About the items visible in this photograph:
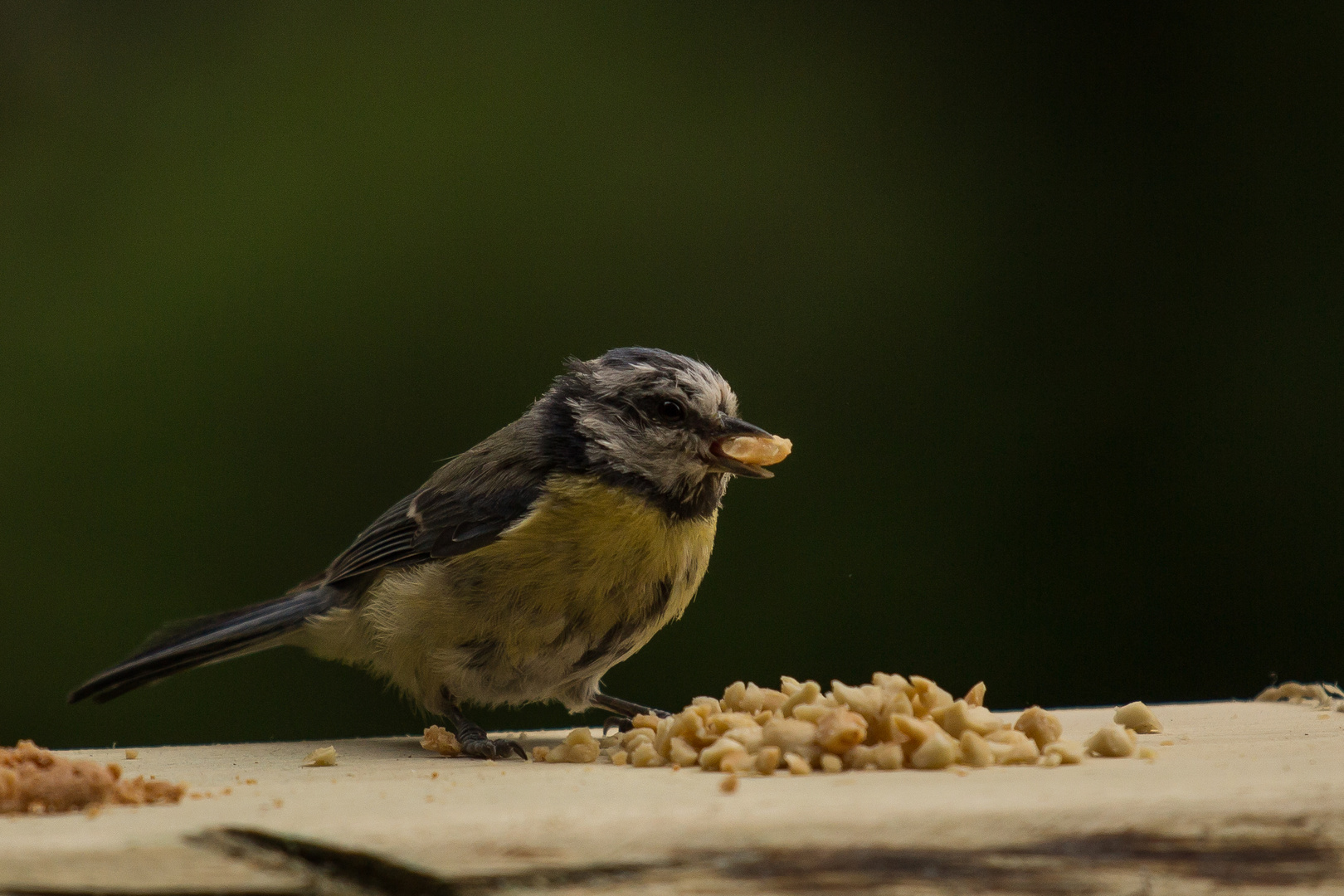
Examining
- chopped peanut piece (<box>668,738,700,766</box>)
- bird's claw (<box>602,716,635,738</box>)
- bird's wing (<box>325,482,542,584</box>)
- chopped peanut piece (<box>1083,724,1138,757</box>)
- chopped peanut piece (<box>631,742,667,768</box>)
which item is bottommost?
bird's claw (<box>602,716,635,738</box>)

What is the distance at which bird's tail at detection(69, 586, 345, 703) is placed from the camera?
7.80ft

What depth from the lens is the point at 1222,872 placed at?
1.14 meters

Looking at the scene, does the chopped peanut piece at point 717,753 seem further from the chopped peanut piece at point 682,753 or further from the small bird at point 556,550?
the small bird at point 556,550

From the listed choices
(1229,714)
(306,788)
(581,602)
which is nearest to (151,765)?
(306,788)

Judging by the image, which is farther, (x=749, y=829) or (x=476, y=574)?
(x=476, y=574)

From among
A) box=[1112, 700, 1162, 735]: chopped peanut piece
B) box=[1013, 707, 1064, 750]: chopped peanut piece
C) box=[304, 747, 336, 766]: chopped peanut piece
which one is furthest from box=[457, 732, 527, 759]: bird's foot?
box=[1112, 700, 1162, 735]: chopped peanut piece

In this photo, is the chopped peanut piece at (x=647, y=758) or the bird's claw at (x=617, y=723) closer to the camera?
the chopped peanut piece at (x=647, y=758)

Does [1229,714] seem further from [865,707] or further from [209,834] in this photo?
[209,834]

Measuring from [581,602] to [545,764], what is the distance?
0.33 meters

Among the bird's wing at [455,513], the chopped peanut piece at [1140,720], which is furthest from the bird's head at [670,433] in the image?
the chopped peanut piece at [1140,720]

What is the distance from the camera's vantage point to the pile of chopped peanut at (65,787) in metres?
1.28

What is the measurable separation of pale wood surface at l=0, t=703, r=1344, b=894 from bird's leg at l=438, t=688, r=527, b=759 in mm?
521

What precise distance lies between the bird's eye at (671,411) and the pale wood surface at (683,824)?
84 centimetres

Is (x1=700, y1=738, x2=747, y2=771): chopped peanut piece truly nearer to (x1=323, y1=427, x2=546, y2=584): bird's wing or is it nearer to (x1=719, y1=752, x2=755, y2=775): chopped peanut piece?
(x1=719, y1=752, x2=755, y2=775): chopped peanut piece
